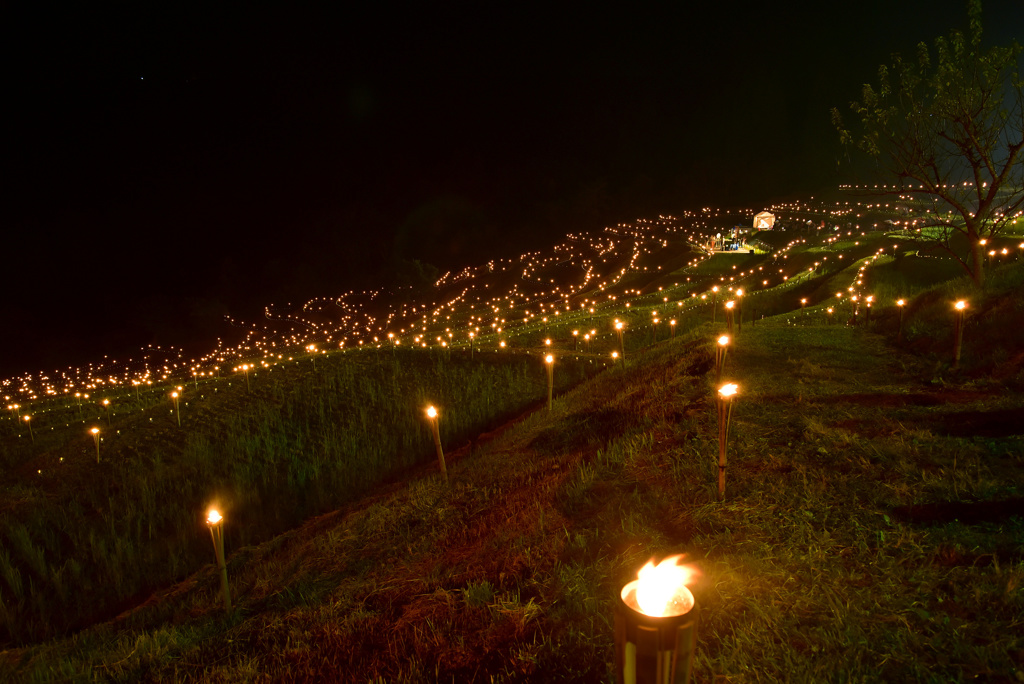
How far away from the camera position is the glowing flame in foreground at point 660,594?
5.60 feet

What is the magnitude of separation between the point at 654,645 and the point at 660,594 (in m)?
0.14

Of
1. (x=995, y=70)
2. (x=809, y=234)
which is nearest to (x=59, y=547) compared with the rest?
(x=995, y=70)

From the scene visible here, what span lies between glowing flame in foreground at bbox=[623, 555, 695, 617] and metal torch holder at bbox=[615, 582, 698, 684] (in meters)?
0.02

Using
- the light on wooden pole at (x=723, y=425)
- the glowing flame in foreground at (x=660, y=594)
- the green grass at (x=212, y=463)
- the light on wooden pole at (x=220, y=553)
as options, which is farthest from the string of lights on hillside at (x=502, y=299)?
the glowing flame in foreground at (x=660, y=594)

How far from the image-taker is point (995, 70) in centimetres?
898

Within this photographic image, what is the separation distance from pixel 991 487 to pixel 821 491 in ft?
3.61

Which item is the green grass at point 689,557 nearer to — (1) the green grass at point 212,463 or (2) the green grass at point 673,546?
(2) the green grass at point 673,546

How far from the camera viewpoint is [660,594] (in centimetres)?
174

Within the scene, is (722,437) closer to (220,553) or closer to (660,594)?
(660,594)

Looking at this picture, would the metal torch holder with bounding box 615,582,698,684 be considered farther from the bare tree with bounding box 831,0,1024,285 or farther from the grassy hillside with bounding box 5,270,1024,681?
the bare tree with bounding box 831,0,1024,285

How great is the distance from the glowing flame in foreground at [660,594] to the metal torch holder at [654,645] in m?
0.02

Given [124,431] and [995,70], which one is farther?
[124,431]

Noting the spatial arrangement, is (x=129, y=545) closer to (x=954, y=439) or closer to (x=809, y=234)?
(x=954, y=439)

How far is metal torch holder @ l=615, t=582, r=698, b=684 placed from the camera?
166 cm
